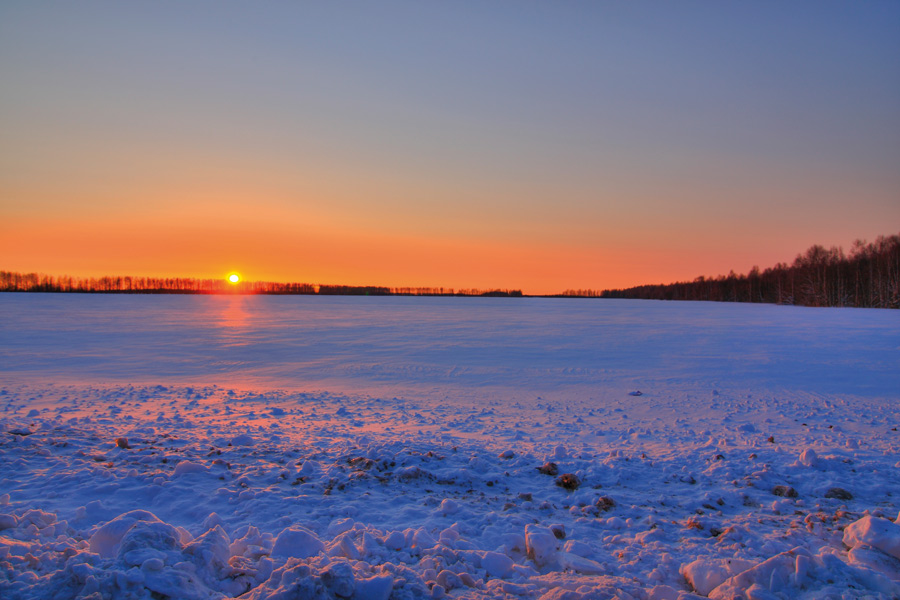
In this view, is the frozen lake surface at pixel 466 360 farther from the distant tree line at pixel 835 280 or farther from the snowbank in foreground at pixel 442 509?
the distant tree line at pixel 835 280

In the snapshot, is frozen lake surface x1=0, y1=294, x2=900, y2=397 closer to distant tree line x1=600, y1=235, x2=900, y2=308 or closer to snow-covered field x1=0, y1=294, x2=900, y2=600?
snow-covered field x1=0, y1=294, x2=900, y2=600

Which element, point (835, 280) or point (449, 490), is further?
point (835, 280)

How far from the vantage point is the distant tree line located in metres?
68.1

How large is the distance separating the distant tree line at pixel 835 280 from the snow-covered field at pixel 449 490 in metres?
76.8

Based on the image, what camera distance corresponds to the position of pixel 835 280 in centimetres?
7812

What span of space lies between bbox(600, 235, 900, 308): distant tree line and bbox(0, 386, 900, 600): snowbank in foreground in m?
79.3

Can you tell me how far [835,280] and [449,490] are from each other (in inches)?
3803

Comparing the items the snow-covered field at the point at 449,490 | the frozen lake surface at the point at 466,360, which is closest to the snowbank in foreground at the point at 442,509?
the snow-covered field at the point at 449,490

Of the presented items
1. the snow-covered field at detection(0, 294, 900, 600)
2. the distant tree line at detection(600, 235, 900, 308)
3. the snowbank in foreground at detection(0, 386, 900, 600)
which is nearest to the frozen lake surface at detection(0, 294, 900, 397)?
the snow-covered field at detection(0, 294, 900, 600)

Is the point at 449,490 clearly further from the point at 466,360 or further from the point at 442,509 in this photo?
the point at 466,360

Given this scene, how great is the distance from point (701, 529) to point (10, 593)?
4.52 metres

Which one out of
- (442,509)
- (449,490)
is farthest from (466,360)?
(442,509)

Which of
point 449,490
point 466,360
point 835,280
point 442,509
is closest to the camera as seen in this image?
point 442,509

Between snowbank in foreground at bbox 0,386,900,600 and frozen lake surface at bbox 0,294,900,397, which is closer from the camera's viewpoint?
snowbank in foreground at bbox 0,386,900,600
